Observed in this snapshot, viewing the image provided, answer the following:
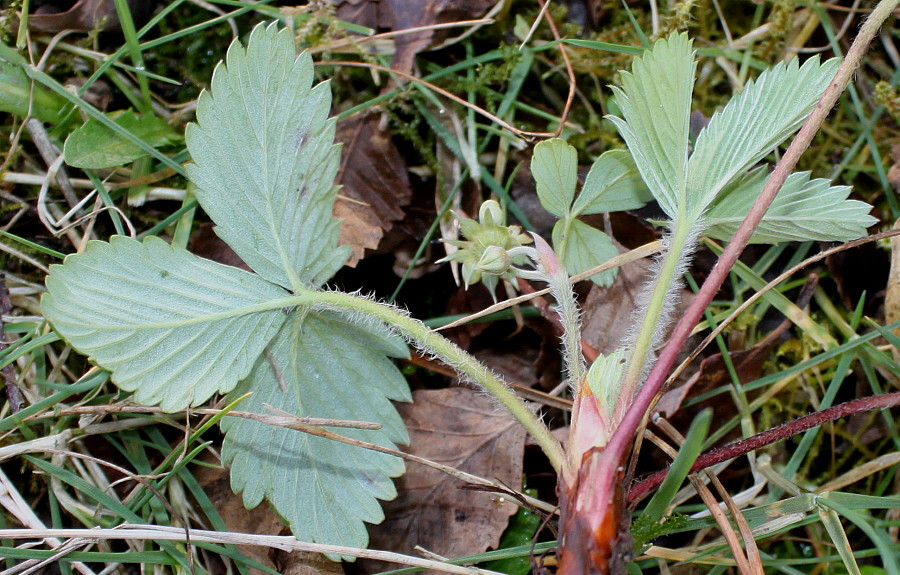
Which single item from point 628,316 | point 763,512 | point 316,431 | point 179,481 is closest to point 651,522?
point 763,512

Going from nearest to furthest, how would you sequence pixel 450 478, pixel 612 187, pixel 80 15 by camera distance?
pixel 612 187, pixel 450 478, pixel 80 15

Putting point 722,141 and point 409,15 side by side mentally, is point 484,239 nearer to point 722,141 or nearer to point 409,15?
point 722,141

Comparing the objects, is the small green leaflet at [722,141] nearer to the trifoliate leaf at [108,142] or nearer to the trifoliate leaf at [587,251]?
the trifoliate leaf at [587,251]

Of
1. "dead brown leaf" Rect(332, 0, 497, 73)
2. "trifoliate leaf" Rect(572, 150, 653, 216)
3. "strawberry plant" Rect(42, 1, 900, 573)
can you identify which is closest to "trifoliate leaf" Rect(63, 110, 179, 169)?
"strawberry plant" Rect(42, 1, 900, 573)

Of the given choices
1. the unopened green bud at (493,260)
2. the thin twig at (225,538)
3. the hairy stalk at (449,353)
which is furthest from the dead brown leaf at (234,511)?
the unopened green bud at (493,260)

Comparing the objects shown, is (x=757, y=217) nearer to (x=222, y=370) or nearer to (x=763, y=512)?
(x=763, y=512)

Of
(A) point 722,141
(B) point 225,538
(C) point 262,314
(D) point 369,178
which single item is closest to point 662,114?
(A) point 722,141
